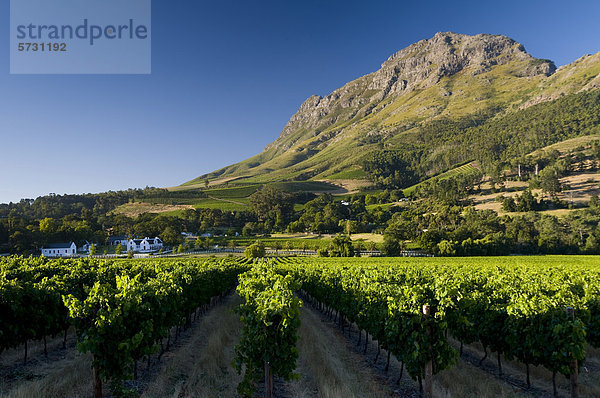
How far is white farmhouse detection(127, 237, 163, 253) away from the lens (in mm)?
100438

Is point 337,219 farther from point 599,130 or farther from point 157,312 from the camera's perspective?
point 599,130

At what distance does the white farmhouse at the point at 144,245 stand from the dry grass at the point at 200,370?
97276mm

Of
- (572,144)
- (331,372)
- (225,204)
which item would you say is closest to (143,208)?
(225,204)

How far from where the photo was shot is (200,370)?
11914mm

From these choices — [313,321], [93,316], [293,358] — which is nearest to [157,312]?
[93,316]

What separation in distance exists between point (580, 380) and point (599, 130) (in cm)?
24580

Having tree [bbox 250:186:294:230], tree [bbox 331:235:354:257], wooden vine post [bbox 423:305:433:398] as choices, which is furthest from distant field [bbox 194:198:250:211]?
wooden vine post [bbox 423:305:433:398]

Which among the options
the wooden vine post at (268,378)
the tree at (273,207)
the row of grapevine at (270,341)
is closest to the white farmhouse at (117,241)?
the tree at (273,207)

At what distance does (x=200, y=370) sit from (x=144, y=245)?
104848 millimetres

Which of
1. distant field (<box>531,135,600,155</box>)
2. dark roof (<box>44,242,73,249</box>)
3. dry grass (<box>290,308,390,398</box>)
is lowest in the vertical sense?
dark roof (<box>44,242,73,249</box>)

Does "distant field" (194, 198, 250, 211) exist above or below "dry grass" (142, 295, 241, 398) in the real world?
above

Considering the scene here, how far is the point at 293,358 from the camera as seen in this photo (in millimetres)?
9805

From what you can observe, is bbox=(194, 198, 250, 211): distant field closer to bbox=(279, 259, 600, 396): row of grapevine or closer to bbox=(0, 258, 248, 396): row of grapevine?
bbox=(0, 258, 248, 396): row of grapevine

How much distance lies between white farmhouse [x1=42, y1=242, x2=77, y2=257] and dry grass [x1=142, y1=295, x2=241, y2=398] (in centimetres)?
9840
